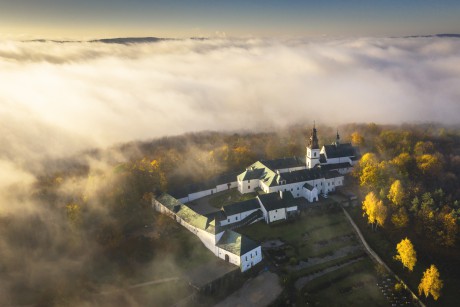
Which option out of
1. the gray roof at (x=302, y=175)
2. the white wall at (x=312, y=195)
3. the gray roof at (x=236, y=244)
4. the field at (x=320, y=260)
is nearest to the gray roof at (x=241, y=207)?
the field at (x=320, y=260)

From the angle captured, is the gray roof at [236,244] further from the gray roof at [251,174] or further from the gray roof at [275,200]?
the gray roof at [251,174]

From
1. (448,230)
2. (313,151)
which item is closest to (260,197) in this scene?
(313,151)

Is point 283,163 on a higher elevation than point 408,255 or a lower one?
higher

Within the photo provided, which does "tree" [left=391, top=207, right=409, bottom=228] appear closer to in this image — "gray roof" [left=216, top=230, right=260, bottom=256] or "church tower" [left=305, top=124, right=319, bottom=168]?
"church tower" [left=305, top=124, right=319, bottom=168]

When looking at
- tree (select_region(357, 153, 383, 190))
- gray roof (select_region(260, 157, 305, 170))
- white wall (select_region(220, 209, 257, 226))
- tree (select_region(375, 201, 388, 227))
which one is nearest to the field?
white wall (select_region(220, 209, 257, 226))

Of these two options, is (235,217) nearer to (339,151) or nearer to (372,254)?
(372,254)

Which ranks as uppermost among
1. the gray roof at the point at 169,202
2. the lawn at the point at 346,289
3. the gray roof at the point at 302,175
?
the gray roof at the point at 302,175
